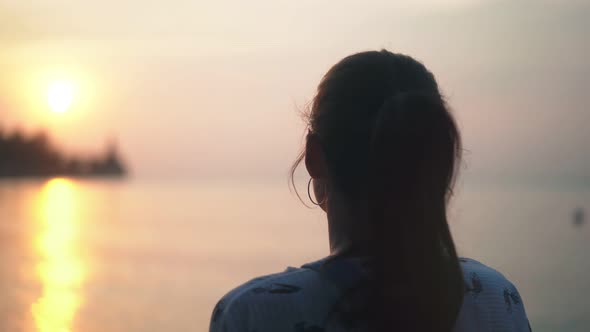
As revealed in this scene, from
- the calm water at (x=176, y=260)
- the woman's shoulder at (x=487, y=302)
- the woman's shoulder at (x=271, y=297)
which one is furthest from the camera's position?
the calm water at (x=176, y=260)

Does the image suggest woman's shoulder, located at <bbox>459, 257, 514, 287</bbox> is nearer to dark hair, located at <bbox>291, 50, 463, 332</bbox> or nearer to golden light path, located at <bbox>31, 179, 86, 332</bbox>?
dark hair, located at <bbox>291, 50, 463, 332</bbox>

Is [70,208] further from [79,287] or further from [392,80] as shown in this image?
[392,80]

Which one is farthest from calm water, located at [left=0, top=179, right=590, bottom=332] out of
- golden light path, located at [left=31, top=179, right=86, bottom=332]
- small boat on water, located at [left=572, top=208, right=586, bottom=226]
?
small boat on water, located at [left=572, top=208, right=586, bottom=226]

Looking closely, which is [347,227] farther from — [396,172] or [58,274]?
[58,274]

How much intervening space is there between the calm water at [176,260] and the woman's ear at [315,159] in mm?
234

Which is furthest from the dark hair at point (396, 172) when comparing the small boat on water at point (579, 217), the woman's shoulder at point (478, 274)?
the small boat on water at point (579, 217)

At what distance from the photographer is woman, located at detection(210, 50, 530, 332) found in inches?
38.3

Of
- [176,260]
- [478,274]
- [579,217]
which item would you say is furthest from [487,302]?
[579,217]

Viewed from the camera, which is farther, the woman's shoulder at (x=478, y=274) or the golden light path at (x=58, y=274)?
the golden light path at (x=58, y=274)

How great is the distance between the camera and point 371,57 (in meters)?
1.01

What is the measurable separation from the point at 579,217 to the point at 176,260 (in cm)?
2715

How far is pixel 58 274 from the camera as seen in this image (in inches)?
604

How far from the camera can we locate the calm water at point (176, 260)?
10781 millimetres

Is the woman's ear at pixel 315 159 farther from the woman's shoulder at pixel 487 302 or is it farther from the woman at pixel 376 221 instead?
the woman's shoulder at pixel 487 302
